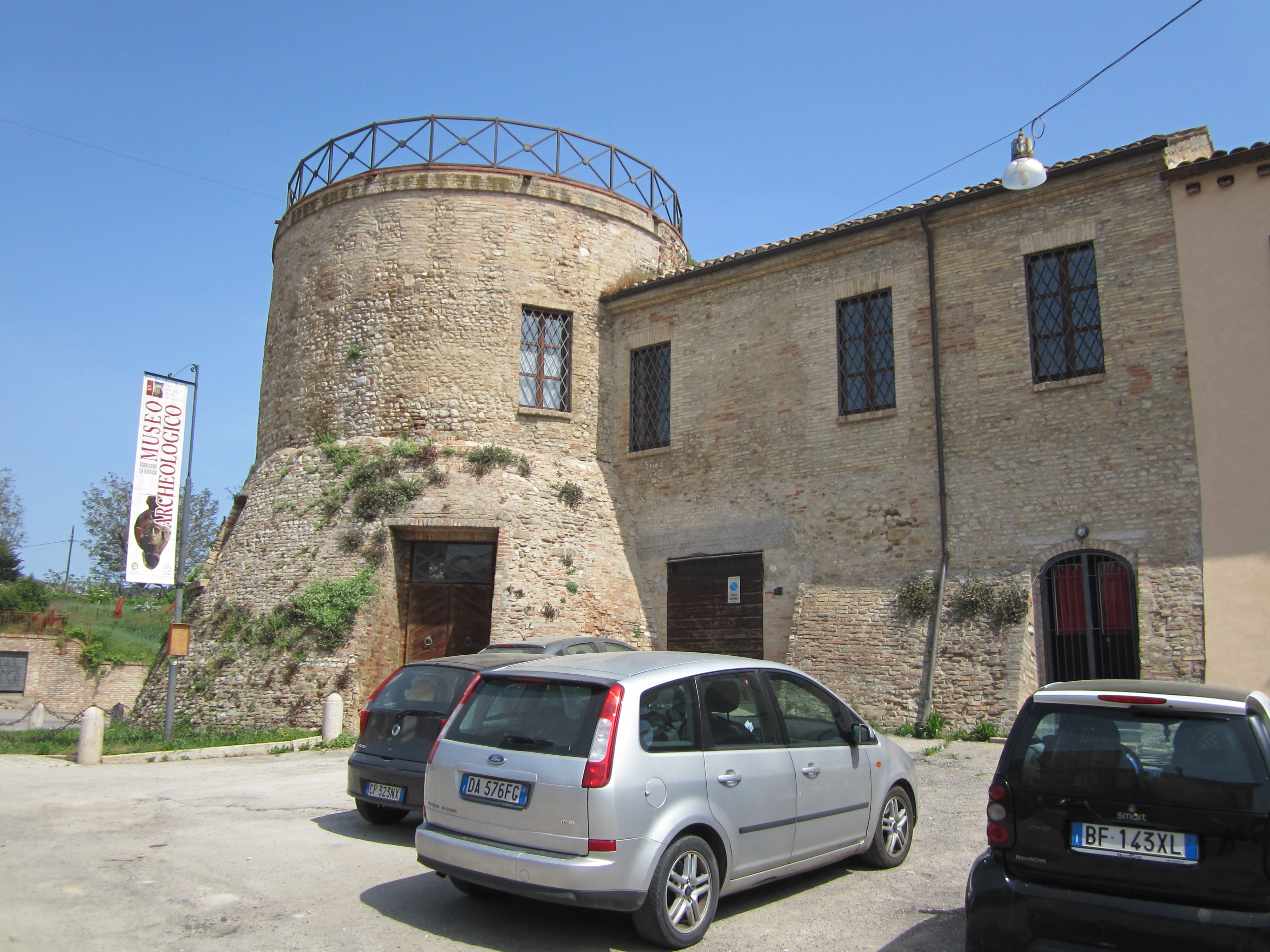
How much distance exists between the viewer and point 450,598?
16719mm

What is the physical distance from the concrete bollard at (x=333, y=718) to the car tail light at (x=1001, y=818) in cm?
1077

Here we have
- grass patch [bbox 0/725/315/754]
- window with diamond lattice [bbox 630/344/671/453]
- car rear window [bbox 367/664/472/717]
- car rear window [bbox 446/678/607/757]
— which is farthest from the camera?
window with diamond lattice [bbox 630/344/671/453]

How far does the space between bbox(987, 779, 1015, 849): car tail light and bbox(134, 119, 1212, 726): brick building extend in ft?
28.1

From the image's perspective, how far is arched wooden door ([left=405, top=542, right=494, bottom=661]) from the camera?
54.4ft

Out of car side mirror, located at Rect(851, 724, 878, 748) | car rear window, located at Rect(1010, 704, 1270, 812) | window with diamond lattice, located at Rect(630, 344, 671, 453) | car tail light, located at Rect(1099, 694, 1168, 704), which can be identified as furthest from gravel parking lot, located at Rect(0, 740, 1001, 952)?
window with diamond lattice, located at Rect(630, 344, 671, 453)

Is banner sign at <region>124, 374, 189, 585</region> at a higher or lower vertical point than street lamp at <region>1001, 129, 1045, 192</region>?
lower

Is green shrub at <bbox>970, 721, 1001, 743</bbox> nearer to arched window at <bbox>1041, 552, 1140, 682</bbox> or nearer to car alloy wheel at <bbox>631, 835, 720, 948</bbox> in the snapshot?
arched window at <bbox>1041, 552, 1140, 682</bbox>

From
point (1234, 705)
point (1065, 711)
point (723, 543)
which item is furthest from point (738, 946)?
point (723, 543)

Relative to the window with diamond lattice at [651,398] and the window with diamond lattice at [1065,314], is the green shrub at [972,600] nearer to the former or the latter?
the window with diamond lattice at [1065,314]

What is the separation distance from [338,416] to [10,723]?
14.3m

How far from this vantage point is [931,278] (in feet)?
47.3

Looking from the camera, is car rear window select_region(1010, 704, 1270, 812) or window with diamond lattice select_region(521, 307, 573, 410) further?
window with diamond lattice select_region(521, 307, 573, 410)

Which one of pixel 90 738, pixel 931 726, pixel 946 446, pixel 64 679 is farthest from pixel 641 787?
pixel 64 679

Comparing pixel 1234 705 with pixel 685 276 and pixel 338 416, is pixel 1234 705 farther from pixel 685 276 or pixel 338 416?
pixel 338 416
